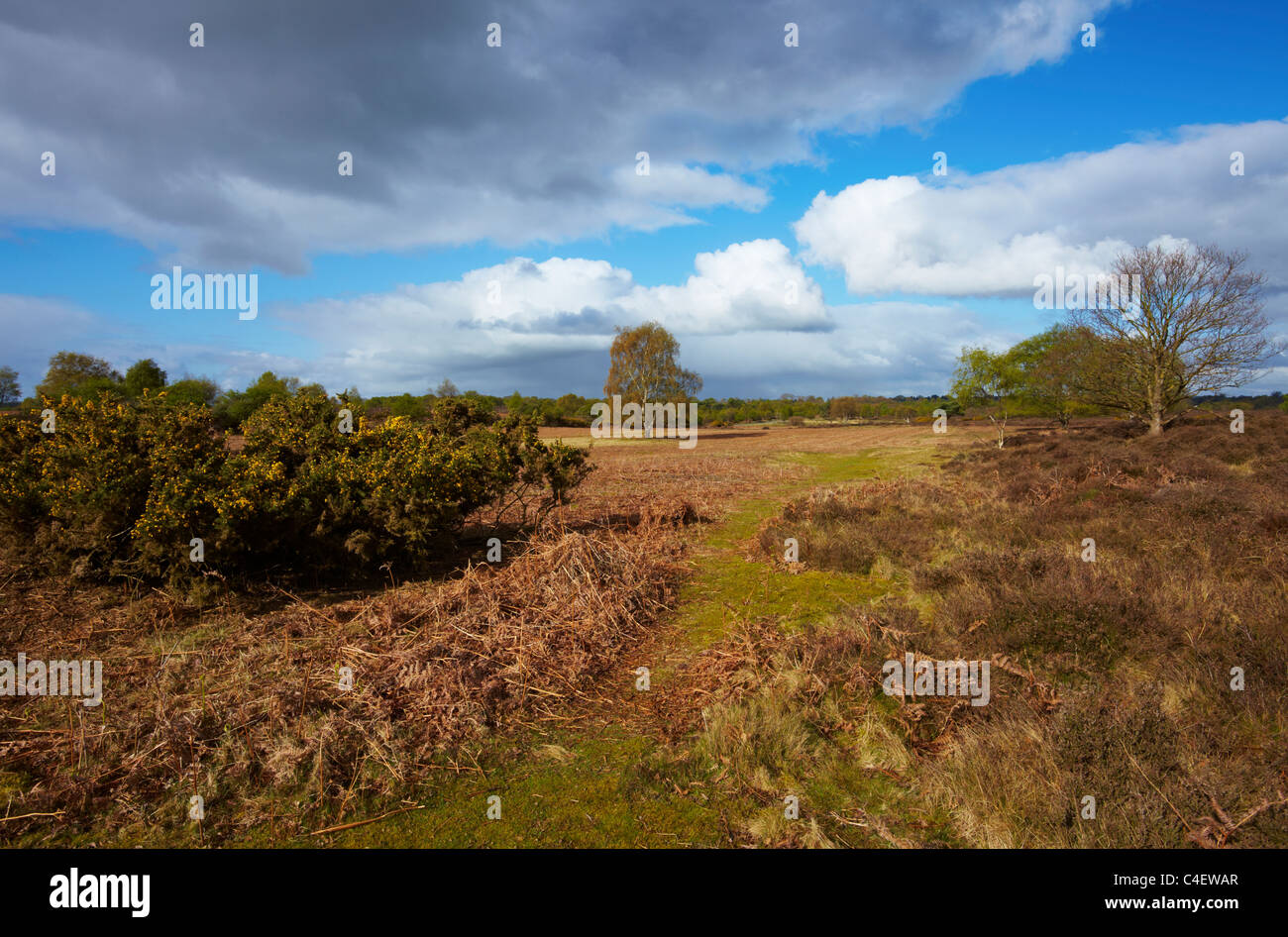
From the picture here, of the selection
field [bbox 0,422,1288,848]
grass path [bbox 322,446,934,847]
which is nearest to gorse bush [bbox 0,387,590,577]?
field [bbox 0,422,1288,848]

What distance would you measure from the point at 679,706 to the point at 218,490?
7213 millimetres

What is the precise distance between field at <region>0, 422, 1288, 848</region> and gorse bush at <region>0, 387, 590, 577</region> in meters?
0.75

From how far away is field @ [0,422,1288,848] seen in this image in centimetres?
435

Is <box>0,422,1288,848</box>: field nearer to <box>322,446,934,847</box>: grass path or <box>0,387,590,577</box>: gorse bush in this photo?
<box>322,446,934,847</box>: grass path

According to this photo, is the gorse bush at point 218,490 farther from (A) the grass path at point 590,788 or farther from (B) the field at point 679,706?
(A) the grass path at point 590,788

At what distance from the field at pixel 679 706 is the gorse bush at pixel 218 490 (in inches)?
29.6

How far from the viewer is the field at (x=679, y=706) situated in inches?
171

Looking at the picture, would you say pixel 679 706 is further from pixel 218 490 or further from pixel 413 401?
pixel 413 401

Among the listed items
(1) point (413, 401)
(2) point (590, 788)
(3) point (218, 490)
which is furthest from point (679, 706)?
(1) point (413, 401)

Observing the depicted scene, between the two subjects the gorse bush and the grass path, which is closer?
the grass path

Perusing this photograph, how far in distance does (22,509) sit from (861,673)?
12.2 metres

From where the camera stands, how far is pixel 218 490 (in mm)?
8344
